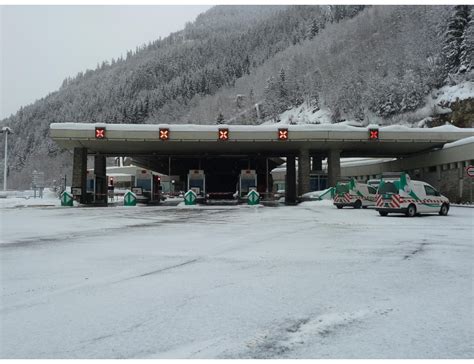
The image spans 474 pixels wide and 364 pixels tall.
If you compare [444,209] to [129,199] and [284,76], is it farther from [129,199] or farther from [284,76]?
[284,76]

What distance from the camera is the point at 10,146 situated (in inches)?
6053

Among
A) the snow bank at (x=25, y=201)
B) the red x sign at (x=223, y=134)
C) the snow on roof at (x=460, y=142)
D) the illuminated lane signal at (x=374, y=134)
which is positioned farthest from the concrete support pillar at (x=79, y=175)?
the snow on roof at (x=460, y=142)

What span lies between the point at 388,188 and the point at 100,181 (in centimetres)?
3098

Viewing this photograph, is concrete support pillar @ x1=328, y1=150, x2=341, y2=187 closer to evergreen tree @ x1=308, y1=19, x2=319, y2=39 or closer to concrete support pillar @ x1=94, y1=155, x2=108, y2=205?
concrete support pillar @ x1=94, y1=155, x2=108, y2=205

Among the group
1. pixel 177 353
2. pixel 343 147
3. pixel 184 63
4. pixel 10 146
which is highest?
pixel 184 63

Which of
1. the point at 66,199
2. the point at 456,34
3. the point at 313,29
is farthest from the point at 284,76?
the point at 66,199

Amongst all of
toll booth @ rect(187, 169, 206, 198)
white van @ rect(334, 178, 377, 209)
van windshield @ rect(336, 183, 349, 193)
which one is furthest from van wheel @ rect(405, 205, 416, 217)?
toll booth @ rect(187, 169, 206, 198)

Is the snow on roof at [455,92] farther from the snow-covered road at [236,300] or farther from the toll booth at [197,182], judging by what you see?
the snow-covered road at [236,300]

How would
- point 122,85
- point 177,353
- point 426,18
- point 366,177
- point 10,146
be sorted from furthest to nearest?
point 122,85 < point 10,146 < point 426,18 < point 366,177 < point 177,353

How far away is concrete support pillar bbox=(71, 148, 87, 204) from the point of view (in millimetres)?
37447

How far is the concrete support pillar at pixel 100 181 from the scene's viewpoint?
43.4 meters

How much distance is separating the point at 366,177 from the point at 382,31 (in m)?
87.8

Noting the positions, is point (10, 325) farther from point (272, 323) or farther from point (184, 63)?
point (184, 63)

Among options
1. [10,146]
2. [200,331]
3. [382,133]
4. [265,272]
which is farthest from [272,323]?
[10,146]
